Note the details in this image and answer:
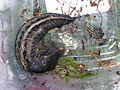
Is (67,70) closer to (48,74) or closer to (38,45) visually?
(48,74)

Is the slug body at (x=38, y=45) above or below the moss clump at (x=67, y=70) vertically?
above

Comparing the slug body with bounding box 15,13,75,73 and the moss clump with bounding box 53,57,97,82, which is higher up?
the slug body with bounding box 15,13,75,73

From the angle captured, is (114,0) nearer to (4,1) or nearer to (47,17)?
(47,17)

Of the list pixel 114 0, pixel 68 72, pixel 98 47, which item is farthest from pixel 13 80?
pixel 114 0

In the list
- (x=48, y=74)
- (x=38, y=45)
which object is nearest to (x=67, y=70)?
(x=48, y=74)

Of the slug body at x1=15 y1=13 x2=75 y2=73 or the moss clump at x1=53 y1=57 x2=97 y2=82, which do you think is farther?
the moss clump at x1=53 y1=57 x2=97 y2=82

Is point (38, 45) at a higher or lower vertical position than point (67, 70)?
higher
